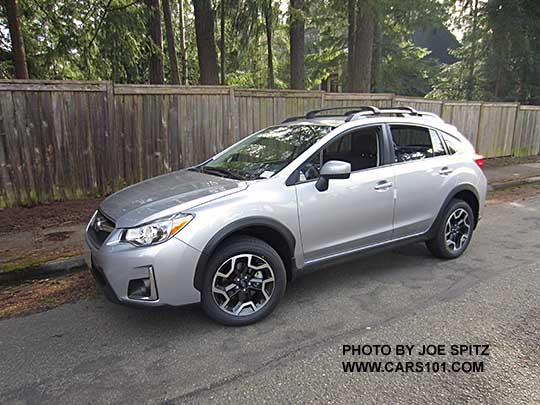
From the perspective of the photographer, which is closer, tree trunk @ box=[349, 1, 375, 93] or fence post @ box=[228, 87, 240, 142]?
fence post @ box=[228, 87, 240, 142]

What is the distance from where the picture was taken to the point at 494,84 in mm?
18922

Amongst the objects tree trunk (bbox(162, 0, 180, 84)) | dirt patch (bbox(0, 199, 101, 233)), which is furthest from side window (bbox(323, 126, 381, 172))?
tree trunk (bbox(162, 0, 180, 84))

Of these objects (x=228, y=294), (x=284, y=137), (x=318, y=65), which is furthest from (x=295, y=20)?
(x=318, y=65)

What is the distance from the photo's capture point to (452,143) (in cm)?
471

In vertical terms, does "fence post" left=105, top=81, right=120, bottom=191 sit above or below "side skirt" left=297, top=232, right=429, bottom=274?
above

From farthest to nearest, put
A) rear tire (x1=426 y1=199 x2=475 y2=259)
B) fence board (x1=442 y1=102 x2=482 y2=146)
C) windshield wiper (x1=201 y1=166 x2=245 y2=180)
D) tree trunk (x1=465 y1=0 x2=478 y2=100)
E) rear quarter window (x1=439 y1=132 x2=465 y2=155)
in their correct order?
tree trunk (x1=465 y1=0 x2=478 y2=100) → fence board (x1=442 y1=102 x2=482 y2=146) → rear quarter window (x1=439 y1=132 x2=465 y2=155) → rear tire (x1=426 y1=199 x2=475 y2=259) → windshield wiper (x1=201 y1=166 x2=245 y2=180)

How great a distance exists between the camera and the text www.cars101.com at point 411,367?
2.66 meters

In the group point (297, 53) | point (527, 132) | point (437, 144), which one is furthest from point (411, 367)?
point (527, 132)

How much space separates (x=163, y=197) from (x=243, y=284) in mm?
988

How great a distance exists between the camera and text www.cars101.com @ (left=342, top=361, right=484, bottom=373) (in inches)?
105

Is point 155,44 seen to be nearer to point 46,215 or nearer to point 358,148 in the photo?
point 46,215

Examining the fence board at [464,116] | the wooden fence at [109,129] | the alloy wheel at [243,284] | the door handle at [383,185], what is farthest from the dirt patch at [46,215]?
the fence board at [464,116]

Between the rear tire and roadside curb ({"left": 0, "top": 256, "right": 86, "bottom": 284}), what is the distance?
4109mm

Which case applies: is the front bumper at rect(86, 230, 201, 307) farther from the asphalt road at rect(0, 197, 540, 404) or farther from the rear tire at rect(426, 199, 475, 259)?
the rear tire at rect(426, 199, 475, 259)
